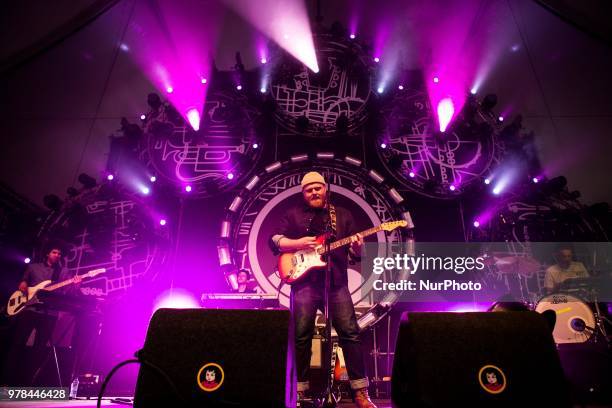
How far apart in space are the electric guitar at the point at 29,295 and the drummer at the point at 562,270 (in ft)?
16.5

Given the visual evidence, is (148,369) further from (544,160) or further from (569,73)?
(569,73)

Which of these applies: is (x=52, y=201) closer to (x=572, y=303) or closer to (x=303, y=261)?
(x=303, y=261)

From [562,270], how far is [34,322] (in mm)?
5819

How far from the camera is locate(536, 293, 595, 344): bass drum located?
3955 millimetres

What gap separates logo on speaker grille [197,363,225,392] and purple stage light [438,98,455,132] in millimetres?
4597

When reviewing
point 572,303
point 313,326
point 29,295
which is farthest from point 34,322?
point 572,303

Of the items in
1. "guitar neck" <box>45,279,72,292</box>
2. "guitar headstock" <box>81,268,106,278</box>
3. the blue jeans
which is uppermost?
"guitar headstock" <box>81,268,106,278</box>

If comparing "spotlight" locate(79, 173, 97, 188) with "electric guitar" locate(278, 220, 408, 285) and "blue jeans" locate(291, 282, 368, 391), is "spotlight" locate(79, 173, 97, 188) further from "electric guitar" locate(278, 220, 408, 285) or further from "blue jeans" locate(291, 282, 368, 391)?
"blue jeans" locate(291, 282, 368, 391)

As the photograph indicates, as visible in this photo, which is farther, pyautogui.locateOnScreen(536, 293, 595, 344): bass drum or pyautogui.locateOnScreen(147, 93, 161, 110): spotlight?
pyautogui.locateOnScreen(147, 93, 161, 110): spotlight

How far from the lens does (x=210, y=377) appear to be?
1.55m

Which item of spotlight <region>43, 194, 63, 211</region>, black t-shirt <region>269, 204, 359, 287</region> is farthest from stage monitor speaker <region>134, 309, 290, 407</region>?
spotlight <region>43, 194, 63, 211</region>

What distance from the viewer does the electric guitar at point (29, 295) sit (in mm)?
4617

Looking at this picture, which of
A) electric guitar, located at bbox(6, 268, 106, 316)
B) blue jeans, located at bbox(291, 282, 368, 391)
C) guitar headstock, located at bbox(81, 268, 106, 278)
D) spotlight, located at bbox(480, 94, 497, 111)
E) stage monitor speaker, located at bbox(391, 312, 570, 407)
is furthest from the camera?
spotlight, located at bbox(480, 94, 497, 111)

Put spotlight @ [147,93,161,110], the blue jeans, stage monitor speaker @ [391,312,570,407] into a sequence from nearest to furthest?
stage monitor speaker @ [391,312,570,407]
the blue jeans
spotlight @ [147,93,161,110]
